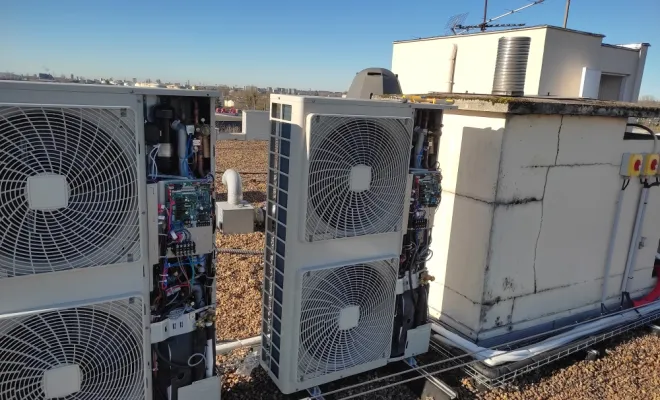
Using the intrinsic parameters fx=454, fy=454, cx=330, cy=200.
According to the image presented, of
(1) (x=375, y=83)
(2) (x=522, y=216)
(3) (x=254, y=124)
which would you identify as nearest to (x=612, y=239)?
(2) (x=522, y=216)

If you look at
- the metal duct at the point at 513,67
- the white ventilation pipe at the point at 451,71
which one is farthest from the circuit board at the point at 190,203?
the white ventilation pipe at the point at 451,71

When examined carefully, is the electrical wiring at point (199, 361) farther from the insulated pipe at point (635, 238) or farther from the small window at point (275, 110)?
the insulated pipe at point (635, 238)

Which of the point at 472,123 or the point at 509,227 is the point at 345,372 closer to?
the point at 509,227

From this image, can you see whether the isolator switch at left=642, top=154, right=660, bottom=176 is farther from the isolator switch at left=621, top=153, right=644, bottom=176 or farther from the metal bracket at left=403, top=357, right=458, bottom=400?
the metal bracket at left=403, top=357, right=458, bottom=400

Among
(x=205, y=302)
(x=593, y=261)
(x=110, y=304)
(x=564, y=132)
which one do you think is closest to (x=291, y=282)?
(x=205, y=302)

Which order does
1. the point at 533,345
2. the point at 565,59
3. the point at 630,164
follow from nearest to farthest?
1. the point at 533,345
2. the point at 630,164
3. the point at 565,59

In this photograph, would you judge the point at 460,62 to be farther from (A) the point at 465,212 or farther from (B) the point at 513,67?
(A) the point at 465,212
